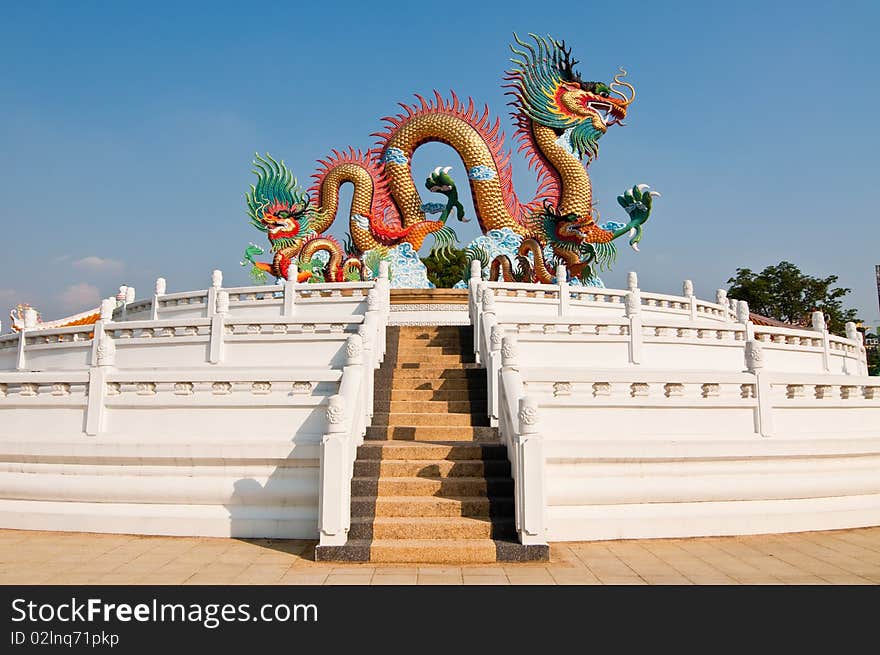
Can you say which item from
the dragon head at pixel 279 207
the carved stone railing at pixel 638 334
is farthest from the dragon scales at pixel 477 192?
the carved stone railing at pixel 638 334

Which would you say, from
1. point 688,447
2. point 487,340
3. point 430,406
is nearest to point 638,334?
point 487,340

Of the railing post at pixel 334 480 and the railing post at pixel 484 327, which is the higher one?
the railing post at pixel 484 327

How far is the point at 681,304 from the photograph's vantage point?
15961 mm

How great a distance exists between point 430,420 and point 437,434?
0.44m

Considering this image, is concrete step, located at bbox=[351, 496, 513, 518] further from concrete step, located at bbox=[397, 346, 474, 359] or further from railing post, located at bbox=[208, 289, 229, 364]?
railing post, located at bbox=[208, 289, 229, 364]

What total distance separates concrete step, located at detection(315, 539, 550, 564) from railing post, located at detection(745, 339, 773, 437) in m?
3.55

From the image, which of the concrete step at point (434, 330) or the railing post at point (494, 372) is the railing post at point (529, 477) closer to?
the railing post at point (494, 372)

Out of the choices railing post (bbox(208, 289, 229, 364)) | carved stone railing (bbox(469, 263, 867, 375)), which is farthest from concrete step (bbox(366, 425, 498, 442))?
railing post (bbox(208, 289, 229, 364))

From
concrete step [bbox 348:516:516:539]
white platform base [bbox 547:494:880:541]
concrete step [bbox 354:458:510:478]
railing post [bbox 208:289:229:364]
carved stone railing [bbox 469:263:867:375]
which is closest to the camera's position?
concrete step [bbox 348:516:516:539]

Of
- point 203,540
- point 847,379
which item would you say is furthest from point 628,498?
point 203,540

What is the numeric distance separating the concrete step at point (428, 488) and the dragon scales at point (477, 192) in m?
14.6

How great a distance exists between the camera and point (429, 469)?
729 centimetres

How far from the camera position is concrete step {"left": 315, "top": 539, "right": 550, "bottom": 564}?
6098 mm

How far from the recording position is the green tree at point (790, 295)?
46.0 metres
